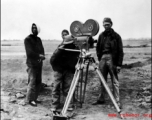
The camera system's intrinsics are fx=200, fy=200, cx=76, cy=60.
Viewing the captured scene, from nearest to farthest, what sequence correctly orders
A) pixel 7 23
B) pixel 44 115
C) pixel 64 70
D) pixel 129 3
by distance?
pixel 44 115 → pixel 64 70 → pixel 129 3 → pixel 7 23

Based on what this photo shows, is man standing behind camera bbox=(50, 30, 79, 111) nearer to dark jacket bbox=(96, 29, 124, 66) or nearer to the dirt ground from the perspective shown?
the dirt ground

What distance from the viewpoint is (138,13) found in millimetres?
4027

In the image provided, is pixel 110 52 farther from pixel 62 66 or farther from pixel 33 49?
pixel 33 49

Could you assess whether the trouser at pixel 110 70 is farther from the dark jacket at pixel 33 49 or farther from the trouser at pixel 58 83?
the dark jacket at pixel 33 49

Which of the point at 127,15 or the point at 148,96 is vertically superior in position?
the point at 127,15

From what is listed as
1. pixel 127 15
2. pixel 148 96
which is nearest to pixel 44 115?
pixel 148 96

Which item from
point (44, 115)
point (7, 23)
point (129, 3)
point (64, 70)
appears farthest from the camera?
point (7, 23)

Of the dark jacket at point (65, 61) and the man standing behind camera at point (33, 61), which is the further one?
the man standing behind camera at point (33, 61)

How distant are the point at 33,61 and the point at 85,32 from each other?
1.28m

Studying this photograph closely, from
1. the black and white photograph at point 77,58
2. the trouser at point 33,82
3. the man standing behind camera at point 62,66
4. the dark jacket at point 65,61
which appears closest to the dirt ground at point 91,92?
the black and white photograph at point 77,58

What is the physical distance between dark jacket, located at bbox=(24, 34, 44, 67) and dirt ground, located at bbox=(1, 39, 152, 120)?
76 centimetres

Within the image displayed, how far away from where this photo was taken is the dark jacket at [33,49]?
371cm

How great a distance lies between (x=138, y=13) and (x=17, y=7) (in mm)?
2442

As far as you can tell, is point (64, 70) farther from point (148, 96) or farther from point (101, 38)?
point (148, 96)
